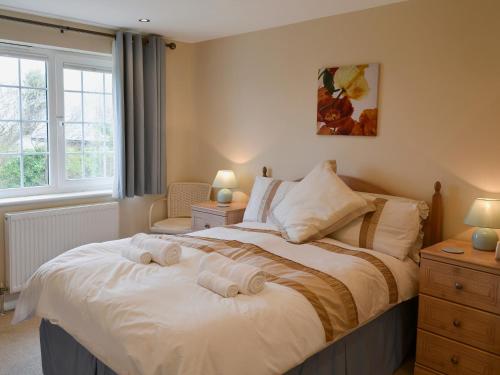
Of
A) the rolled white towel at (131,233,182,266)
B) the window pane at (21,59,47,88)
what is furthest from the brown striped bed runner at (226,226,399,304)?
the window pane at (21,59,47,88)

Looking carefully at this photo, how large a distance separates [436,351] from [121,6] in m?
3.13

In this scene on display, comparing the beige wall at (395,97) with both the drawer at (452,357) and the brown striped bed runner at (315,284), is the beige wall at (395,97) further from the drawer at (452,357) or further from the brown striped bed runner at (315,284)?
the brown striped bed runner at (315,284)

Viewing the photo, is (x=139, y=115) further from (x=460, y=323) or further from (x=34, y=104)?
(x=460, y=323)

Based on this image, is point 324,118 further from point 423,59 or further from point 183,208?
point 183,208

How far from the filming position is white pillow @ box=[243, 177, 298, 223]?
3.50 m

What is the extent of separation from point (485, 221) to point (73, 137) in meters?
3.35

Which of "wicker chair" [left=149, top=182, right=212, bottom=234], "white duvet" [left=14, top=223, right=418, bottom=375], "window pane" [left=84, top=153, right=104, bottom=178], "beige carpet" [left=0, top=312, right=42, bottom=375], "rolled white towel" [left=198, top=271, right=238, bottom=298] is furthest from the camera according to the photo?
"wicker chair" [left=149, top=182, right=212, bottom=234]

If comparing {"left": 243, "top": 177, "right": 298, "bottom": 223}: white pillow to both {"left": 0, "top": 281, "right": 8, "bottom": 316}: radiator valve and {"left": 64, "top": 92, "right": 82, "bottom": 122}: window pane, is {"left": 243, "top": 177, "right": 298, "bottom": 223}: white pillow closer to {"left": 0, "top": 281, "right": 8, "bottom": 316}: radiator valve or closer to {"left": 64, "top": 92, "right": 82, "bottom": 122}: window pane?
{"left": 64, "top": 92, "right": 82, "bottom": 122}: window pane

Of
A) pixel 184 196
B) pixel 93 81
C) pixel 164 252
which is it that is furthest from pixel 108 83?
pixel 164 252

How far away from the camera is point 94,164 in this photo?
420cm

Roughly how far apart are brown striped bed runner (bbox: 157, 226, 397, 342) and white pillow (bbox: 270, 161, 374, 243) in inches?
11.2

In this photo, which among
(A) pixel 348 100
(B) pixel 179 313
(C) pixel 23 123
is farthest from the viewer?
(C) pixel 23 123

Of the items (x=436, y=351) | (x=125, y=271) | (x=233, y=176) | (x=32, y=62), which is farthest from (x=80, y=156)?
(x=436, y=351)

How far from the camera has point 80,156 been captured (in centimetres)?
407
